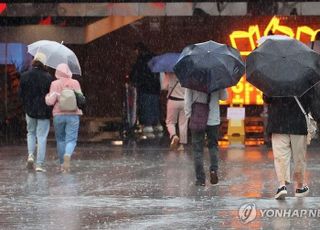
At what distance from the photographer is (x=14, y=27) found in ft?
69.9

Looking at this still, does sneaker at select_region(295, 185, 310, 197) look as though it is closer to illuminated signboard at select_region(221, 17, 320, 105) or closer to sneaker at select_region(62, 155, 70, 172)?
sneaker at select_region(62, 155, 70, 172)

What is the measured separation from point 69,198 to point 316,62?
347 centimetres

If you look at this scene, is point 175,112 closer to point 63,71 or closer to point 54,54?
point 63,71

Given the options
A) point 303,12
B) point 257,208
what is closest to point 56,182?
point 257,208

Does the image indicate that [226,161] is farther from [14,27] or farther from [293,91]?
[14,27]

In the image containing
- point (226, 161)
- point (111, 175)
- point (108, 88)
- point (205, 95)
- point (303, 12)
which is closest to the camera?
point (205, 95)

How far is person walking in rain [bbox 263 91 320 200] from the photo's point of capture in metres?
9.92

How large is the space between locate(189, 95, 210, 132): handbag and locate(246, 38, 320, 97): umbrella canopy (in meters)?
1.15

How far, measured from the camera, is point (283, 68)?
9922mm

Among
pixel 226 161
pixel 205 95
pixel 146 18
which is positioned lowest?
pixel 226 161

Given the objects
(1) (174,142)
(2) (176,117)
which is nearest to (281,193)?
(1) (174,142)

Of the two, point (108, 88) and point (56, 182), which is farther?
point (108, 88)

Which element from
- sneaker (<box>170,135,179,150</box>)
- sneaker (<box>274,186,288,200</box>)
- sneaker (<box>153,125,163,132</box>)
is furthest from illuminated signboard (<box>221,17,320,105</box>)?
sneaker (<box>274,186,288,200</box>)

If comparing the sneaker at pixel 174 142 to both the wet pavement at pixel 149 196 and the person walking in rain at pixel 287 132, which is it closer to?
the wet pavement at pixel 149 196
